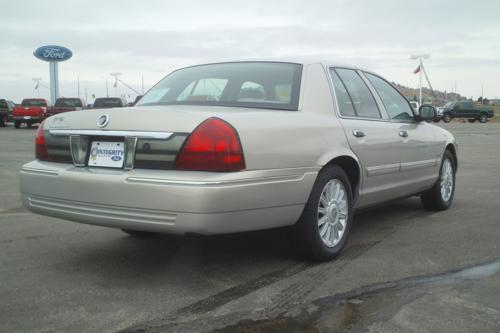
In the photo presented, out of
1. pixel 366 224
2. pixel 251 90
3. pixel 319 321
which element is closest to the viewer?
pixel 319 321

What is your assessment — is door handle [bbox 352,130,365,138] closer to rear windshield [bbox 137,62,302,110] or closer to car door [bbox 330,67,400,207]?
car door [bbox 330,67,400,207]

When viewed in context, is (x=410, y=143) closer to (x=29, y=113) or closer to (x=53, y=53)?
(x=29, y=113)

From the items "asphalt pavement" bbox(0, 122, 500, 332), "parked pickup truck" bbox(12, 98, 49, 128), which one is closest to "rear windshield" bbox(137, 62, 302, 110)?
"asphalt pavement" bbox(0, 122, 500, 332)

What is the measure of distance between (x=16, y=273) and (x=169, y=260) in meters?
1.04

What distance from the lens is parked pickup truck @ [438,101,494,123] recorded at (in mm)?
44969

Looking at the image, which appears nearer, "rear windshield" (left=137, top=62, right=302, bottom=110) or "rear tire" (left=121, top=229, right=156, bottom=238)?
"rear windshield" (left=137, top=62, right=302, bottom=110)

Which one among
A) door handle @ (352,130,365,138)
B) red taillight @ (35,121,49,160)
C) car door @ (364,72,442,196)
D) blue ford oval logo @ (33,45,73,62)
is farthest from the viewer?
blue ford oval logo @ (33,45,73,62)

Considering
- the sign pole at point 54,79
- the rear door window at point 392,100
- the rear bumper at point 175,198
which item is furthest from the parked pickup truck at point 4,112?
the rear bumper at point 175,198

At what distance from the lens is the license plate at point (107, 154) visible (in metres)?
3.59

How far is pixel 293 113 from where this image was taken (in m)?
3.98

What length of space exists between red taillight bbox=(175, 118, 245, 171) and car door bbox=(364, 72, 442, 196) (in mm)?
2208

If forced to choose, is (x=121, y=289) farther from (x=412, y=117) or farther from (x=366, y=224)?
(x=412, y=117)

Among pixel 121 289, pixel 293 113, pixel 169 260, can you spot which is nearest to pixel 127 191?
pixel 121 289

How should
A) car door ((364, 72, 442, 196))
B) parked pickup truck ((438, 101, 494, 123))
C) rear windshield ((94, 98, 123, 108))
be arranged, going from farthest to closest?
parked pickup truck ((438, 101, 494, 123)), rear windshield ((94, 98, 123, 108)), car door ((364, 72, 442, 196))
